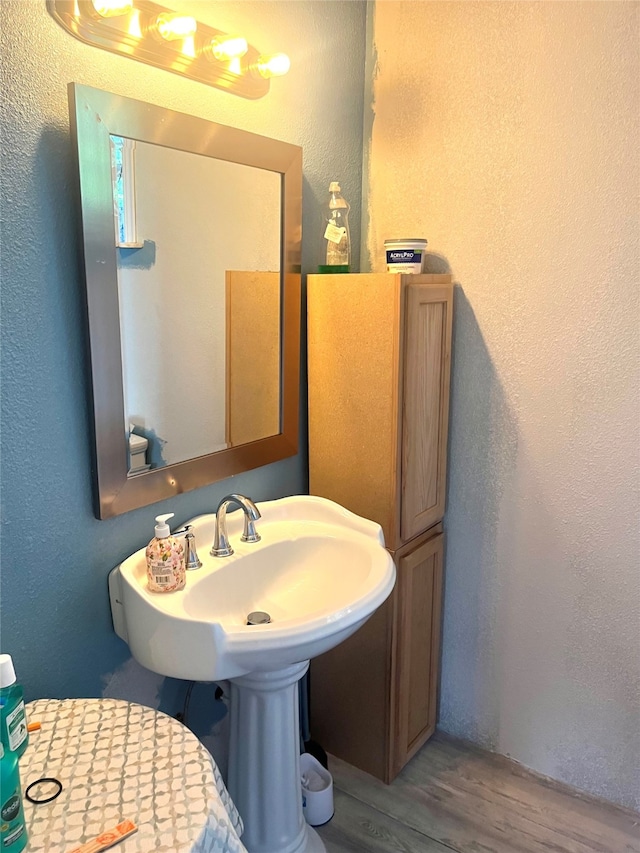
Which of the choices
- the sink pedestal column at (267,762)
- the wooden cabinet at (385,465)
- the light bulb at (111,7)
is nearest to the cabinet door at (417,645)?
the wooden cabinet at (385,465)

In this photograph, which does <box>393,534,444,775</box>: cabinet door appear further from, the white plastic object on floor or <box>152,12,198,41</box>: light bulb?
<box>152,12,198,41</box>: light bulb

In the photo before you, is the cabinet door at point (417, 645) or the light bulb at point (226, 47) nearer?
the light bulb at point (226, 47)

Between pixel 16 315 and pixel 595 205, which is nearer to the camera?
pixel 16 315

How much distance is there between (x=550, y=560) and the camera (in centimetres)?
184

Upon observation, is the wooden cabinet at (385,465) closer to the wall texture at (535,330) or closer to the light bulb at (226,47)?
the wall texture at (535,330)

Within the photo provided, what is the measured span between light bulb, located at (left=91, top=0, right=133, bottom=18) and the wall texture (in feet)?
2.81

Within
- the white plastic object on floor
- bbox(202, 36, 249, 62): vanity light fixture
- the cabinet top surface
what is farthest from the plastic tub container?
the white plastic object on floor

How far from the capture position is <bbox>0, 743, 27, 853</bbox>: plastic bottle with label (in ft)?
3.00

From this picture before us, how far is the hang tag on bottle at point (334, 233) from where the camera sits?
184cm

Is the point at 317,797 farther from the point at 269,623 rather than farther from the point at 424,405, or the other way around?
the point at 424,405

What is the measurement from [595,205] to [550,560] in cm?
90

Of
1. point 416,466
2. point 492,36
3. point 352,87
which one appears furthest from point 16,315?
point 492,36

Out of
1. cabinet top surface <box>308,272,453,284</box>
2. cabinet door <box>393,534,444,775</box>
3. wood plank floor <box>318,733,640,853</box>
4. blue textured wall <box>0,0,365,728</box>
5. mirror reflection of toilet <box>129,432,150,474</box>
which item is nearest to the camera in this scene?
blue textured wall <box>0,0,365,728</box>

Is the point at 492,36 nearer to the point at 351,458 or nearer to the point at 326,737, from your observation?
the point at 351,458
